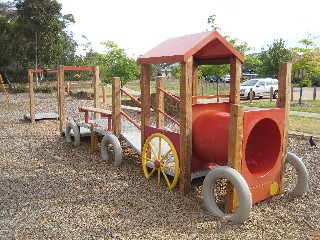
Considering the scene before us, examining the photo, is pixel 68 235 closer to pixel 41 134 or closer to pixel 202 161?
pixel 202 161

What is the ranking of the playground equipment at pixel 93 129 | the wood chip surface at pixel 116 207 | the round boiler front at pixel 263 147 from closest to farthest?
the wood chip surface at pixel 116 207
the round boiler front at pixel 263 147
the playground equipment at pixel 93 129

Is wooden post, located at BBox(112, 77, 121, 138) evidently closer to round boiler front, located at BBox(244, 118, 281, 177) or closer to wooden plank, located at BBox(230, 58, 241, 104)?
wooden plank, located at BBox(230, 58, 241, 104)

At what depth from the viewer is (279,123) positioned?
4.62 m

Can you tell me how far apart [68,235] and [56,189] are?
163cm

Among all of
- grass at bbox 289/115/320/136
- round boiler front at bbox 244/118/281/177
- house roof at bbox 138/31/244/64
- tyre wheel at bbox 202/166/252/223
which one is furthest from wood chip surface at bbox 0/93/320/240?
grass at bbox 289/115/320/136

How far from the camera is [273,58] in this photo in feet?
110

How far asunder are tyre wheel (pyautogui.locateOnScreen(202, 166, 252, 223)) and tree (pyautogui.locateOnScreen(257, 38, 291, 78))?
30.8m

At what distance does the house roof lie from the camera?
182 inches

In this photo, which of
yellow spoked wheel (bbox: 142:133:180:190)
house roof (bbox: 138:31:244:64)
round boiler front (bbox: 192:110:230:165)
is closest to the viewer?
round boiler front (bbox: 192:110:230:165)

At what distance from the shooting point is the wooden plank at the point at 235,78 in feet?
16.8

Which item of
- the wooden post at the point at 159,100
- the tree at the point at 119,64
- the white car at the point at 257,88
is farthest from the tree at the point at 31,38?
the wooden post at the point at 159,100

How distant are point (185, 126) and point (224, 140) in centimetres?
62

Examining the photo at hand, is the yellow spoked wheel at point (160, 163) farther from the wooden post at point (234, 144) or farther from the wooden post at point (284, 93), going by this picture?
the wooden post at point (284, 93)

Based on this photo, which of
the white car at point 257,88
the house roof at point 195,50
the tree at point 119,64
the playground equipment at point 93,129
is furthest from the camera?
the tree at point 119,64
